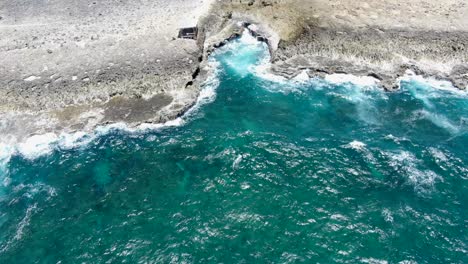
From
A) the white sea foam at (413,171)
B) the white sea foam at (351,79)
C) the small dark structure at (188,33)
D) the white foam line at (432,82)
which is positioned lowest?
the white sea foam at (413,171)

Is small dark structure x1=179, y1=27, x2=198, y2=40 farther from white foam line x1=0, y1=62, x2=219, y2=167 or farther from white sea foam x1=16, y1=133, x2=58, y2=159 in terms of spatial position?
white sea foam x1=16, y1=133, x2=58, y2=159

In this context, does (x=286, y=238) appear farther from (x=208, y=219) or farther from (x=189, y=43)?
(x=189, y=43)

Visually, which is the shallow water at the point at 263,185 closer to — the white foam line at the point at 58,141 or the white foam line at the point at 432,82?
the white foam line at the point at 58,141

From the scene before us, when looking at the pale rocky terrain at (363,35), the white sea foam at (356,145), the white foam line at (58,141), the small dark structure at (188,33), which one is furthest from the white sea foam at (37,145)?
the white sea foam at (356,145)

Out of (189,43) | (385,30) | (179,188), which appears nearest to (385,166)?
(179,188)

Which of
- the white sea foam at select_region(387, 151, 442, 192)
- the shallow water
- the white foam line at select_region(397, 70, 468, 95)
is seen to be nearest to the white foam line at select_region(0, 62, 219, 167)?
the shallow water
